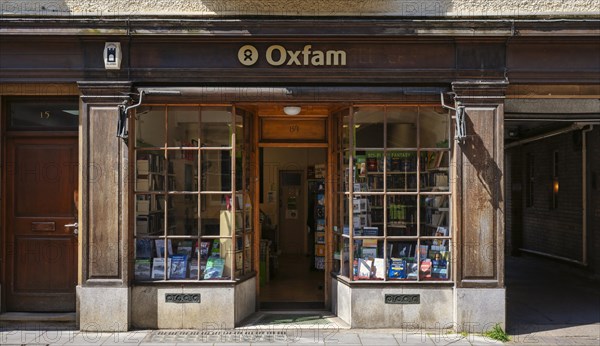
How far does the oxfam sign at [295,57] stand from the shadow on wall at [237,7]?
1.73ft

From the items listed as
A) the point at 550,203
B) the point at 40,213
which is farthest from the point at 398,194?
the point at 550,203

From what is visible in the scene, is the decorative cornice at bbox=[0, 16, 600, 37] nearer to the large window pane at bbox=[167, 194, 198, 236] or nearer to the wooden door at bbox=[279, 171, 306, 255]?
the large window pane at bbox=[167, 194, 198, 236]

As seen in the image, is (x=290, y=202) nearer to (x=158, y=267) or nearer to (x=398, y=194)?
(x=398, y=194)

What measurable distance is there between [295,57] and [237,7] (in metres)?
1.09

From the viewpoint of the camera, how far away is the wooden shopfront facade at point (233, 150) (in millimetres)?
8445

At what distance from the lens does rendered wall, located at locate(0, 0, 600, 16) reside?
8.54 meters

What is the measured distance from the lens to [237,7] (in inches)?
336

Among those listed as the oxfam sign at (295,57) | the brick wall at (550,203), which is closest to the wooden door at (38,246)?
the oxfam sign at (295,57)

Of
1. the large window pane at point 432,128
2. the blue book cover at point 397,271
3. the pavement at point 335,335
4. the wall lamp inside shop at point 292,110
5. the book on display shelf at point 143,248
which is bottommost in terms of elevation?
the pavement at point 335,335

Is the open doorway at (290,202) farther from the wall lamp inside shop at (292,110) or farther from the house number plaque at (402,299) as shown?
the house number plaque at (402,299)

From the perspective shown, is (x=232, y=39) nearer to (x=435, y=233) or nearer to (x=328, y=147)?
(x=328, y=147)

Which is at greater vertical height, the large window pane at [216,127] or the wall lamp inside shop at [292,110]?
the wall lamp inside shop at [292,110]

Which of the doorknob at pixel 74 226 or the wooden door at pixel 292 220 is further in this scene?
the wooden door at pixel 292 220

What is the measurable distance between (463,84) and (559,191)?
815 centimetres
